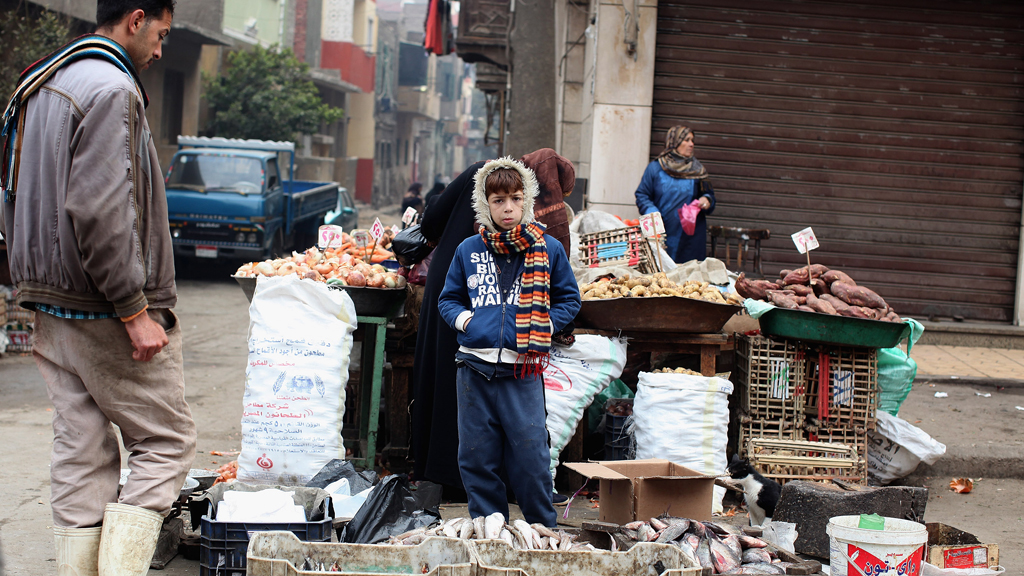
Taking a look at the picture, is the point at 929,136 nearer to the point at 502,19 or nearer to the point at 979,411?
the point at 979,411

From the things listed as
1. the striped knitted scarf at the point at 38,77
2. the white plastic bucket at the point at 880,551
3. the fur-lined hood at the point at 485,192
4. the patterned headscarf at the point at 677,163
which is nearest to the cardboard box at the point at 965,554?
the white plastic bucket at the point at 880,551

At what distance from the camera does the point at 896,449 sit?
5.61 metres

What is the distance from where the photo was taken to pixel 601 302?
5.37m

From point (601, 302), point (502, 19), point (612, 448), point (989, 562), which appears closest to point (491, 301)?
point (601, 302)

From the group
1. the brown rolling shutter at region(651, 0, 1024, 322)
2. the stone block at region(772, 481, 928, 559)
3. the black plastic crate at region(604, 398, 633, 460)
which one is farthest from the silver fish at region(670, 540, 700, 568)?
the brown rolling shutter at region(651, 0, 1024, 322)

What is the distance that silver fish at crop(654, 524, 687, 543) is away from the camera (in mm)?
3680

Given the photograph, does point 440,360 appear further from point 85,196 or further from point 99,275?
point 85,196

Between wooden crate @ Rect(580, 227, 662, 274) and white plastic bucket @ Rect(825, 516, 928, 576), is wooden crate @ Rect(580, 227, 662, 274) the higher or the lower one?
the higher one

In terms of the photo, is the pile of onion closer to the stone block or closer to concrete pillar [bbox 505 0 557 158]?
the stone block

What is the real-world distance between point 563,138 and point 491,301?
9.50 metres

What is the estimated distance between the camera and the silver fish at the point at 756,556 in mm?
3643

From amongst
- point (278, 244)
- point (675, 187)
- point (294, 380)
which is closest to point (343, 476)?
point (294, 380)

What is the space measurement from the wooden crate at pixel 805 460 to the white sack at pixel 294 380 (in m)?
2.48

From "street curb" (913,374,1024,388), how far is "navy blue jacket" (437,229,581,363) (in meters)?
4.96
